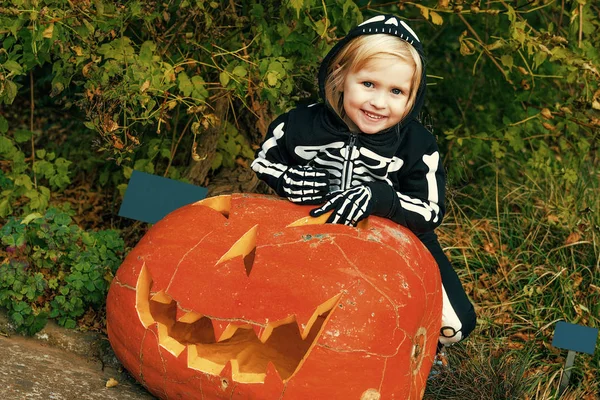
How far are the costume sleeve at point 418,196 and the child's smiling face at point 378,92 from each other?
219 mm

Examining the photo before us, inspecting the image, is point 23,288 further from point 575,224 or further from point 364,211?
point 575,224

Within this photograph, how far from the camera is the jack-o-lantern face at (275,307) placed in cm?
290

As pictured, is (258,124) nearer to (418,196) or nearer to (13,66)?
(13,66)

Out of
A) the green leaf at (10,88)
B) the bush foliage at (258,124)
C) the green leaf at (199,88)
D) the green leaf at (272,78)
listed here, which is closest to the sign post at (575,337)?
the bush foliage at (258,124)

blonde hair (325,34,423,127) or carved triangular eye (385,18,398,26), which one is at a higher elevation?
carved triangular eye (385,18,398,26)

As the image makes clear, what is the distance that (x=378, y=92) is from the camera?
324cm

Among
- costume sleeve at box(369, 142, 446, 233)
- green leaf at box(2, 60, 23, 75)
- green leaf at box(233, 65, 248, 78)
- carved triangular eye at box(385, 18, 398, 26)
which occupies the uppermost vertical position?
green leaf at box(2, 60, 23, 75)

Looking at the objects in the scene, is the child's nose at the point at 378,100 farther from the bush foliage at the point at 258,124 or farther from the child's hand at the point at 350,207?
the bush foliage at the point at 258,124

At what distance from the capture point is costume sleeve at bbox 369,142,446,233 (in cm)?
327

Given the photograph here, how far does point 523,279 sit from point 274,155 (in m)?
1.59

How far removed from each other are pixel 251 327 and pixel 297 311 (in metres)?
0.16

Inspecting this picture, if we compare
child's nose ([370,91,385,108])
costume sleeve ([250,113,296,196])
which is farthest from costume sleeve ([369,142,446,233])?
costume sleeve ([250,113,296,196])

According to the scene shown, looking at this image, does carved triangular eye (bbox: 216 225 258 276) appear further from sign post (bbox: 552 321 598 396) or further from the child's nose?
sign post (bbox: 552 321 598 396)

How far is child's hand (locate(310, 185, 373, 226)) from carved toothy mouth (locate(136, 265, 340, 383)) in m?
0.36
